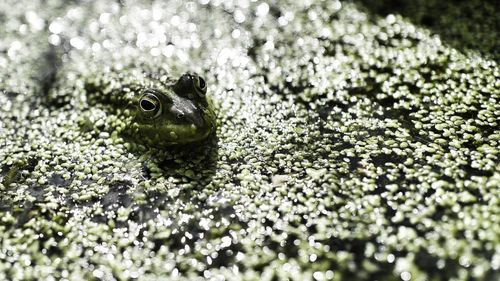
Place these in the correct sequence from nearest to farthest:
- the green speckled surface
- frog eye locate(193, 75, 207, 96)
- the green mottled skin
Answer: the green speckled surface, the green mottled skin, frog eye locate(193, 75, 207, 96)

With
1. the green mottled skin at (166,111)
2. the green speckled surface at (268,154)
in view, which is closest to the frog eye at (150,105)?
the green mottled skin at (166,111)

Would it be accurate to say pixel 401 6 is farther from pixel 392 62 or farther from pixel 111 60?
pixel 111 60

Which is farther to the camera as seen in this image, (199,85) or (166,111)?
(199,85)

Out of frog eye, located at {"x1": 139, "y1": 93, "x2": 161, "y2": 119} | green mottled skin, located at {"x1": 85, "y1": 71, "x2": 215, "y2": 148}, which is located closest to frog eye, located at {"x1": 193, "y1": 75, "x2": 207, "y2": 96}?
green mottled skin, located at {"x1": 85, "y1": 71, "x2": 215, "y2": 148}

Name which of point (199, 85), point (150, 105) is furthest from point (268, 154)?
point (150, 105)

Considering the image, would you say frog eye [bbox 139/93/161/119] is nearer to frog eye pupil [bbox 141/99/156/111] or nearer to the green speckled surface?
frog eye pupil [bbox 141/99/156/111]

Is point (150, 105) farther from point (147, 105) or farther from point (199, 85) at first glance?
point (199, 85)

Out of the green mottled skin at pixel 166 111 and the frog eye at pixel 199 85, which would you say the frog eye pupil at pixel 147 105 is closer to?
the green mottled skin at pixel 166 111
